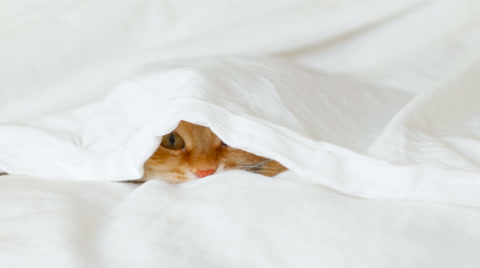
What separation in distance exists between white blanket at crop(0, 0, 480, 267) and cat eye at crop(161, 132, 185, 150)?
14 centimetres

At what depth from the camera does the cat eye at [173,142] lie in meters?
1.54

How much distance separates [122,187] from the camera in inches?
51.4

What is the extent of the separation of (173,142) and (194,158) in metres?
0.08

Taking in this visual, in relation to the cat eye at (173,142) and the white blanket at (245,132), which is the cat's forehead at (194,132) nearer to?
the cat eye at (173,142)

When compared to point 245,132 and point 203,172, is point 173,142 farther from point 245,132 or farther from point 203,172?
point 245,132

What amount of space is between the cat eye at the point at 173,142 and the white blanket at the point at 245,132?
5.6 inches

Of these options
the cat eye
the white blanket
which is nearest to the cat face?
the cat eye

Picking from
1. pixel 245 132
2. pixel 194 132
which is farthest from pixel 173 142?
pixel 245 132

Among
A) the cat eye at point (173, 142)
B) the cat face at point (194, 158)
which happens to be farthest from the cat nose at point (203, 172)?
the cat eye at point (173, 142)

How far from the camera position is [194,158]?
1.50 meters

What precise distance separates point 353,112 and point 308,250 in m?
0.66

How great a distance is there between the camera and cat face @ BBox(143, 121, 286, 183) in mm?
1488

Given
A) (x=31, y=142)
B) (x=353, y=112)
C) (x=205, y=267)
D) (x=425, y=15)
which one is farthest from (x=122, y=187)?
(x=425, y=15)

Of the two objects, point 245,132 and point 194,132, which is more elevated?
point 245,132
